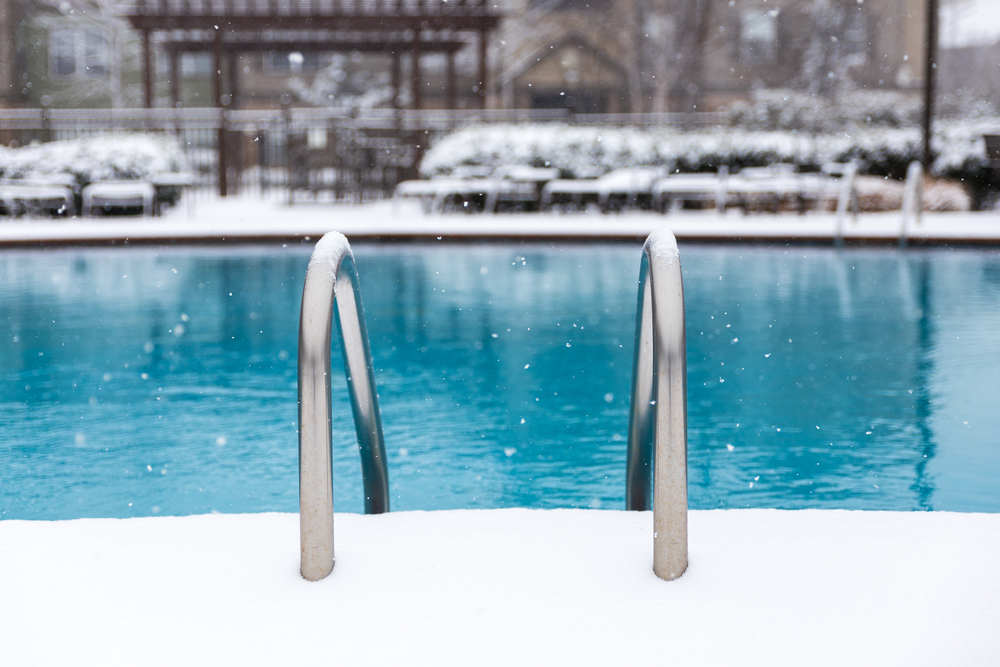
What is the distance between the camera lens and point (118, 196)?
14609 mm

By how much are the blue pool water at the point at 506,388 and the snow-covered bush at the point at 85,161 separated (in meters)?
5.18

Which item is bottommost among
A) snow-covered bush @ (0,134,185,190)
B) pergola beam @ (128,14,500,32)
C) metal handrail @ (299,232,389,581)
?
metal handrail @ (299,232,389,581)

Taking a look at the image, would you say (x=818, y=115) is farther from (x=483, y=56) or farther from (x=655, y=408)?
(x=655, y=408)

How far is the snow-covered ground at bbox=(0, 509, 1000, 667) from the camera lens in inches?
78.3

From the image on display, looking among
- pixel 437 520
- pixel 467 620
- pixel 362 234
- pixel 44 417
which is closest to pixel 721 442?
pixel 437 520

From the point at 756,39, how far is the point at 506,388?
35.3 metres

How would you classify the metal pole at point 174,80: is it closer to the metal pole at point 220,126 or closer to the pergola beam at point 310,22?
the pergola beam at point 310,22

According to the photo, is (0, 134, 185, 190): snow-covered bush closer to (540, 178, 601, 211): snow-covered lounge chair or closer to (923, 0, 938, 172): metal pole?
(540, 178, 601, 211): snow-covered lounge chair

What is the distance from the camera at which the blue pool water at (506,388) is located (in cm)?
440

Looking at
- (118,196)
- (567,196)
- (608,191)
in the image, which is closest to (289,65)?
(118,196)

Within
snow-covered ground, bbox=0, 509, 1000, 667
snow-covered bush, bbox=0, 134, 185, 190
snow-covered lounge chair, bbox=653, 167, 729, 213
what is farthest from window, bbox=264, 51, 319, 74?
snow-covered ground, bbox=0, 509, 1000, 667

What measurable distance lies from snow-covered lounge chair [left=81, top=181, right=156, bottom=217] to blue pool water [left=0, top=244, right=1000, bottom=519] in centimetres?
432

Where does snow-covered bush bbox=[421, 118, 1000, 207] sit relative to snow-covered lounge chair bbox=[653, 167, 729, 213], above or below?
above

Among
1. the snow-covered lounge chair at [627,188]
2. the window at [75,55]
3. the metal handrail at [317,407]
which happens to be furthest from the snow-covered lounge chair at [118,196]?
the window at [75,55]
